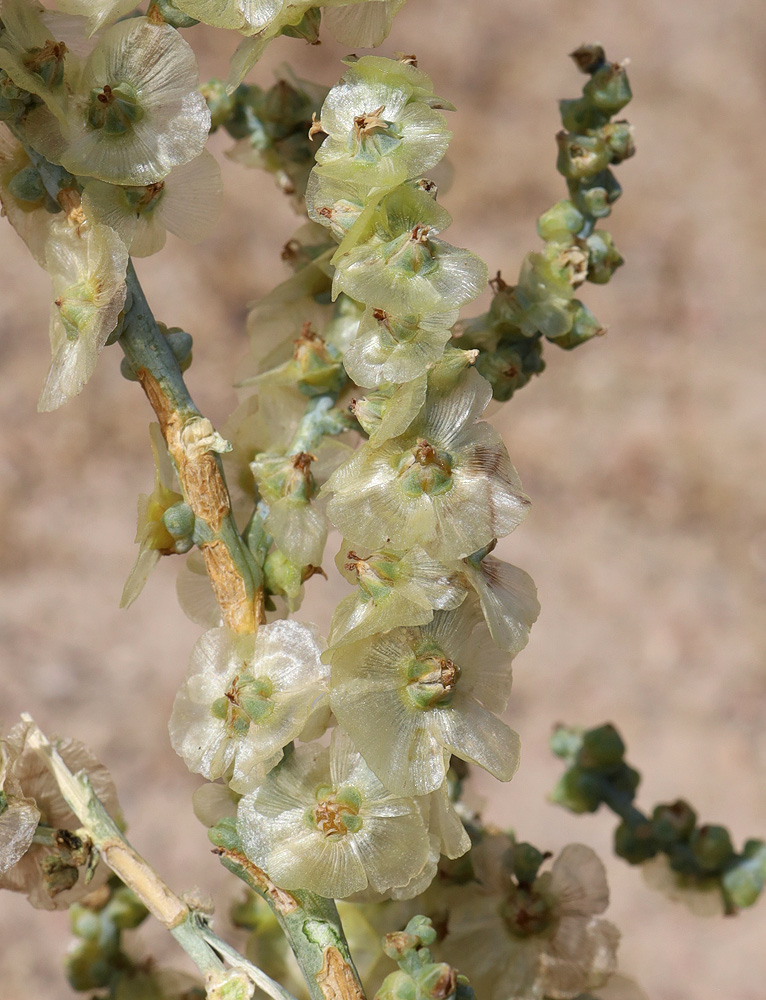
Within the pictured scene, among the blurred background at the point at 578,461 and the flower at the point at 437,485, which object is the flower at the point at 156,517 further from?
the blurred background at the point at 578,461

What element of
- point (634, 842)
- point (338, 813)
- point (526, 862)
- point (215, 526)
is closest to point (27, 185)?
point (215, 526)

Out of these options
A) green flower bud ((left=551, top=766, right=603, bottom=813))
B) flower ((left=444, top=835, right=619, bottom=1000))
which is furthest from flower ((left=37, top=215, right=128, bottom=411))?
green flower bud ((left=551, top=766, right=603, bottom=813))

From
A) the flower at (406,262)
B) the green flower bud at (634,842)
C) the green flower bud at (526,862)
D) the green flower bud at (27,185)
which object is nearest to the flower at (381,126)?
the flower at (406,262)

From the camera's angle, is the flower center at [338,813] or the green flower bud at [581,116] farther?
the green flower bud at [581,116]

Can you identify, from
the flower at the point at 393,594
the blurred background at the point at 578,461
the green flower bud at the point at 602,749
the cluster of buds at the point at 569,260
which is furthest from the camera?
the blurred background at the point at 578,461

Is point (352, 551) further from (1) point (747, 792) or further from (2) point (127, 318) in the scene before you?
(1) point (747, 792)

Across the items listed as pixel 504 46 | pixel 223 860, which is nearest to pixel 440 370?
pixel 223 860
